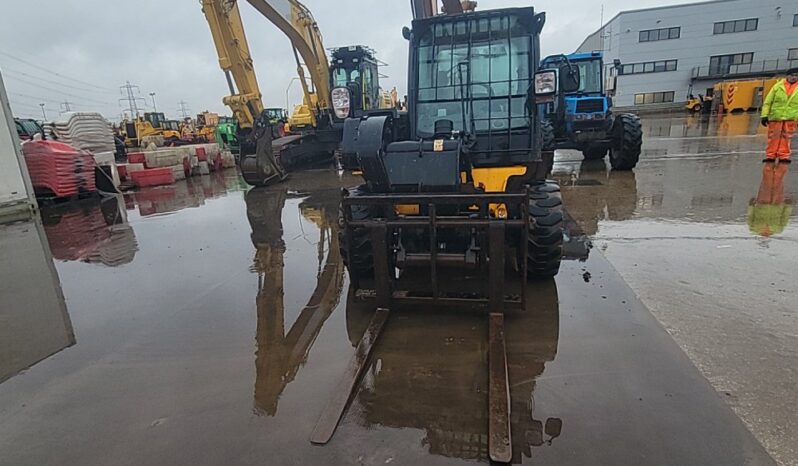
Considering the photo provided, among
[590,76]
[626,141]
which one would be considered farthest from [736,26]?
[626,141]

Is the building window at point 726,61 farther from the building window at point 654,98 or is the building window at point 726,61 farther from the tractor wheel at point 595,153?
the tractor wheel at point 595,153

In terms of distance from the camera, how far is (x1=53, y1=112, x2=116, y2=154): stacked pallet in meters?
13.2

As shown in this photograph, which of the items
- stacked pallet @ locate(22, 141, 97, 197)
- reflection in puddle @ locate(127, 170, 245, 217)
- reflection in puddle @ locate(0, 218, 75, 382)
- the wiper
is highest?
the wiper

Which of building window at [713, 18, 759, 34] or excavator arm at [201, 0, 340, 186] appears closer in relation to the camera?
excavator arm at [201, 0, 340, 186]

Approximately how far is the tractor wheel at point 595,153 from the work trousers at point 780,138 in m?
3.41

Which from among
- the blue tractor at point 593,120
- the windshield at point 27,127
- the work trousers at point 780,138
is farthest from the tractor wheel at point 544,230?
the windshield at point 27,127

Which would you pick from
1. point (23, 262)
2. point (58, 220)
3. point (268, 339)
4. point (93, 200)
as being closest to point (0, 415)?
point (268, 339)

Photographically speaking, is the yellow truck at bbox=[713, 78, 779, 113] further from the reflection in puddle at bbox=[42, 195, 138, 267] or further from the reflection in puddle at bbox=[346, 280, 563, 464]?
the reflection in puddle at bbox=[42, 195, 138, 267]

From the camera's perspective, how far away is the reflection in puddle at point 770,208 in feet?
17.3

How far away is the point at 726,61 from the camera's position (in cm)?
3597

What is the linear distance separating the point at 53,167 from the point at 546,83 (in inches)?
426

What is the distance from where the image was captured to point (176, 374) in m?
3.06

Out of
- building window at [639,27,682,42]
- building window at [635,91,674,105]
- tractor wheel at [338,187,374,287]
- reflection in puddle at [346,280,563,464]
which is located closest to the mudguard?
tractor wheel at [338,187,374,287]

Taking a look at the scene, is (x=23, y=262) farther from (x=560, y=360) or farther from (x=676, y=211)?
(x=676, y=211)
